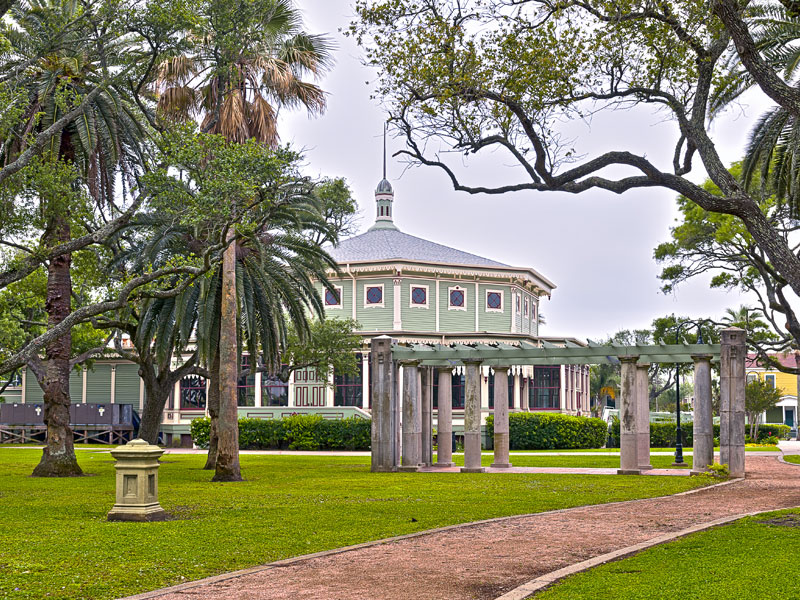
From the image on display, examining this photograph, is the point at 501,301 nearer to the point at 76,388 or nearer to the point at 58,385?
the point at 76,388

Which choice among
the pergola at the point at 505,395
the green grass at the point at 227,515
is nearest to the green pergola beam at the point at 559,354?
the pergola at the point at 505,395

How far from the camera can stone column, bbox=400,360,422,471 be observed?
27.4 m

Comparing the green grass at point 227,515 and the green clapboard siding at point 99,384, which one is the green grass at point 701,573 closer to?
the green grass at point 227,515

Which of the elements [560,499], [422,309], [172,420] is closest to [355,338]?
[422,309]

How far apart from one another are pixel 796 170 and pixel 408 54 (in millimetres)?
11568

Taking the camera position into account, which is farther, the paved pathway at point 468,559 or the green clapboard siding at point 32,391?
the green clapboard siding at point 32,391

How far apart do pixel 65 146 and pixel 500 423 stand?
14.6m

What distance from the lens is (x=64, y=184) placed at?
836 inches

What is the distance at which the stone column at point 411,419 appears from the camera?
27.4 m

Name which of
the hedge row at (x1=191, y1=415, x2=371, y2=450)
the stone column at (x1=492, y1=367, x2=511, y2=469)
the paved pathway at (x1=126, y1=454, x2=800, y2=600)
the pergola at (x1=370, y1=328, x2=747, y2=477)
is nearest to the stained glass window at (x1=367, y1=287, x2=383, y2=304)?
the hedge row at (x1=191, y1=415, x2=371, y2=450)

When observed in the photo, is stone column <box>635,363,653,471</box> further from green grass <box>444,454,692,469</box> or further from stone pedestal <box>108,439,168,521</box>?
stone pedestal <box>108,439,168,521</box>

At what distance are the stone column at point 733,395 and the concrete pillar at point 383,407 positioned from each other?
357 inches

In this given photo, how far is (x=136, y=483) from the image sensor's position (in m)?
14.1

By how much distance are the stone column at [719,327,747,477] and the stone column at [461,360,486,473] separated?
675 centimetres
